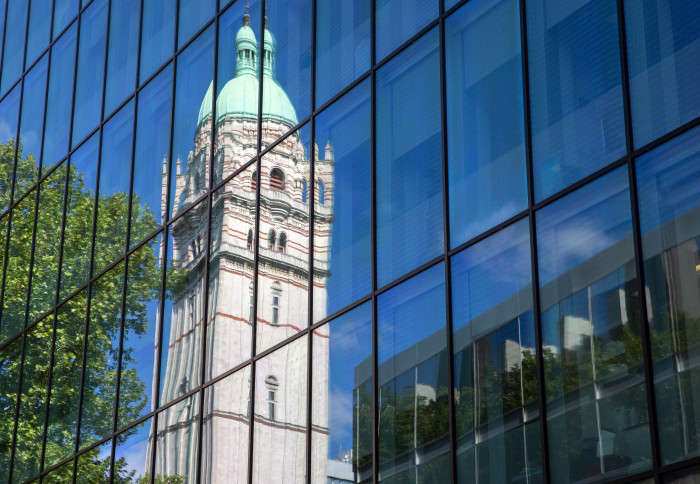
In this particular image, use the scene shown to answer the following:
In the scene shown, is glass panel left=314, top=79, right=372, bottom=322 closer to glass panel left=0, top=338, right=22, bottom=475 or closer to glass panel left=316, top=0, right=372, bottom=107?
glass panel left=316, top=0, right=372, bottom=107

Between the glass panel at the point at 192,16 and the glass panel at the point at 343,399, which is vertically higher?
the glass panel at the point at 192,16

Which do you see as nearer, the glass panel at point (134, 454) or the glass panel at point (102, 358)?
the glass panel at point (134, 454)

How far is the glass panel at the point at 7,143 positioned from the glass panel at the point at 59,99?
2037 millimetres

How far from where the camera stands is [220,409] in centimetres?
1537

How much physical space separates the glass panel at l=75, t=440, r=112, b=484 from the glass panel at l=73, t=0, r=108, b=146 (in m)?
6.80

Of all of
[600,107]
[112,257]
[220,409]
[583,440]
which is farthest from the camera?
[112,257]

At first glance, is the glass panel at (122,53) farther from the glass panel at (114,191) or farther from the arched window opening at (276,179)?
the arched window opening at (276,179)

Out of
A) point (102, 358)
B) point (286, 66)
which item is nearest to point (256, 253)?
point (286, 66)

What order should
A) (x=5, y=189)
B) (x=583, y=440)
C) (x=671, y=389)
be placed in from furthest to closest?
(x=5, y=189) → (x=583, y=440) → (x=671, y=389)

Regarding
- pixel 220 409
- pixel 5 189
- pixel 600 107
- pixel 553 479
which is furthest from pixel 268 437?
pixel 5 189

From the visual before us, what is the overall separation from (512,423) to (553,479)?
0.82 meters

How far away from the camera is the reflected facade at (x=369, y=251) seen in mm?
10016

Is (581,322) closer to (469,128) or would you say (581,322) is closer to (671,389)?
(671,389)

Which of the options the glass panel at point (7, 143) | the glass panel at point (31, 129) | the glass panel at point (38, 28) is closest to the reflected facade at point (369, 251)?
the glass panel at point (31, 129)
